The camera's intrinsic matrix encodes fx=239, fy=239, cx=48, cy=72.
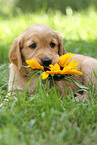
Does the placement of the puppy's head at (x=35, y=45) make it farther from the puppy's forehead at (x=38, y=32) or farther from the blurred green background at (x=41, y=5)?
the blurred green background at (x=41, y=5)

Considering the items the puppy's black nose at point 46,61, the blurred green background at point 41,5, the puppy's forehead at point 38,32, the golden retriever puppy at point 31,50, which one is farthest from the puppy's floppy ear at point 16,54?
the blurred green background at point 41,5

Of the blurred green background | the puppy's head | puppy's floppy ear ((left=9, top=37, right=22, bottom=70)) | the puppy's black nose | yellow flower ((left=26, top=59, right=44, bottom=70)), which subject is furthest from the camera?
the blurred green background

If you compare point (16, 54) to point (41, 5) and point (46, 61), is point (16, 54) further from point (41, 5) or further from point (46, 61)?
point (41, 5)

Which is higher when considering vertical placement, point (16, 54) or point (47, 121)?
point (16, 54)

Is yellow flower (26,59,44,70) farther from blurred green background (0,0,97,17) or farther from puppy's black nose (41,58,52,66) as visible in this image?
blurred green background (0,0,97,17)

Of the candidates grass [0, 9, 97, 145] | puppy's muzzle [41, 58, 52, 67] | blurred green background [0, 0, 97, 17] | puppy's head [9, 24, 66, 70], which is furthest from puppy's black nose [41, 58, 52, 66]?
blurred green background [0, 0, 97, 17]

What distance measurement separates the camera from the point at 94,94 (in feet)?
11.7

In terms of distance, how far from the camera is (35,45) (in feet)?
12.8

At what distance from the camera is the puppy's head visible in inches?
149

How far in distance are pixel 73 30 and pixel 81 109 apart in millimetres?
4831

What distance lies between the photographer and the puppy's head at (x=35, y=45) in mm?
3791

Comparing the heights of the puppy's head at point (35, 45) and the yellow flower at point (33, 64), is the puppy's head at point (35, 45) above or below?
above

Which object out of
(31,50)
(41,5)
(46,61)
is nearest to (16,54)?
(31,50)

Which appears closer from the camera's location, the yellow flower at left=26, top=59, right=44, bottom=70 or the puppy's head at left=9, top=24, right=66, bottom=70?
the yellow flower at left=26, top=59, right=44, bottom=70
